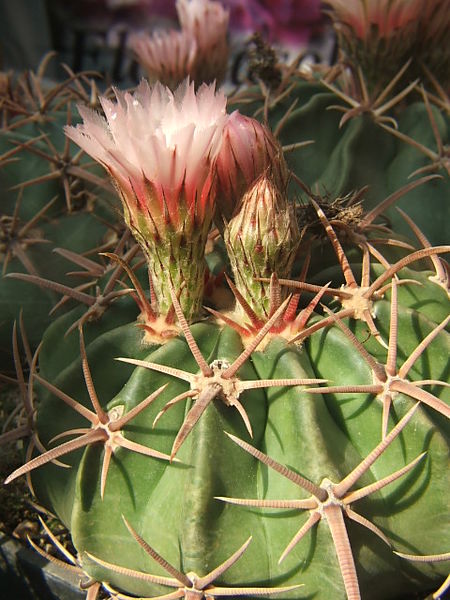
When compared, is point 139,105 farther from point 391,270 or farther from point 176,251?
point 391,270

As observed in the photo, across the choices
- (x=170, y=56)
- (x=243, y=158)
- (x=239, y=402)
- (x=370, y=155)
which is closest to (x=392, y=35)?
(x=370, y=155)

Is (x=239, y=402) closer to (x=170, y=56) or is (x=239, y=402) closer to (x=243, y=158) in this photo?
(x=243, y=158)

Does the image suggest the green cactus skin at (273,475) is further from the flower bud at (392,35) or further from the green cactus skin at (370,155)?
the flower bud at (392,35)

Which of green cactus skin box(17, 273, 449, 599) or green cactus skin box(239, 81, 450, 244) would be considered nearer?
green cactus skin box(17, 273, 449, 599)

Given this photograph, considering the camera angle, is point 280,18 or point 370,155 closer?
point 370,155

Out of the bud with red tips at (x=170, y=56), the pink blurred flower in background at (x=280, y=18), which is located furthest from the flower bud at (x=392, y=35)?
the pink blurred flower in background at (x=280, y=18)

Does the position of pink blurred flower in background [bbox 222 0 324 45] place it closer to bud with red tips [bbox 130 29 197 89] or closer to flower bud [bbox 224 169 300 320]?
bud with red tips [bbox 130 29 197 89]

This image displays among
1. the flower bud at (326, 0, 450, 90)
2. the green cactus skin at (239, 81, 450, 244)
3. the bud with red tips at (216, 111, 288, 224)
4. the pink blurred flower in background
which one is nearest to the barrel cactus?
the bud with red tips at (216, 111, 288, 224)
